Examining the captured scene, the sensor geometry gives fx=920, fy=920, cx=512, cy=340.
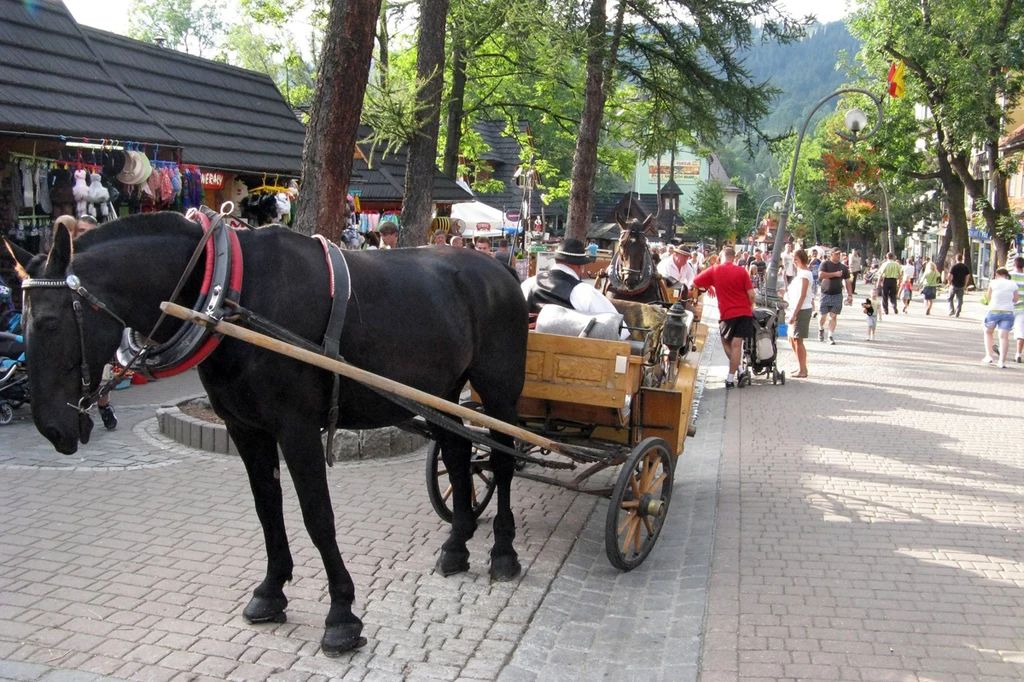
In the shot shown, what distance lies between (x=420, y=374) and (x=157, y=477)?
3449mm

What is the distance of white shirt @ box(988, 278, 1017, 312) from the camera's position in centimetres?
1585

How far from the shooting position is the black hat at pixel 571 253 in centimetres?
715

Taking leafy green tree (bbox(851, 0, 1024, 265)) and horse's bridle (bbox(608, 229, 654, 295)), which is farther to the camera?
leafy green tree (bbox(851, 0, 1024, 265))

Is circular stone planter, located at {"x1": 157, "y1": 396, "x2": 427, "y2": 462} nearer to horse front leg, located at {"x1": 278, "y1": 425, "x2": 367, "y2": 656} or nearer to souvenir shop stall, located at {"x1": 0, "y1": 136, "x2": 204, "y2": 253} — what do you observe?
souvenir shop stall, located at {"x1": 0, "y1": 136, "x2": 204, "y2": 253}

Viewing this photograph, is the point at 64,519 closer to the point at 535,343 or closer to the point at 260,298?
the point at 260,298

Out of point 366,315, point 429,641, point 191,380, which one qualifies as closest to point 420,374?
point 366,315

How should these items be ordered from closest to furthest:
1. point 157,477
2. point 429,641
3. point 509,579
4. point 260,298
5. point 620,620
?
point 260,298
point 429,641
point 620,620
point 509,579
point 157,477

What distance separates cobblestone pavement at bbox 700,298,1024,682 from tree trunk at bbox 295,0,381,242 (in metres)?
4.56

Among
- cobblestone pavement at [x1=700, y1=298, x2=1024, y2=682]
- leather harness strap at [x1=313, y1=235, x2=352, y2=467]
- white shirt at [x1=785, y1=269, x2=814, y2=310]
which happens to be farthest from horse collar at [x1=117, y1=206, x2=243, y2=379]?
white shirt at [x1=785, y1=269, x2=814, y2=310]

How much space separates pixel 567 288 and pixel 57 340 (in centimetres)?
396

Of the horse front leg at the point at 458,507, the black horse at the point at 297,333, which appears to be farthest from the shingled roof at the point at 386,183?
the black horse at the point at 297,333

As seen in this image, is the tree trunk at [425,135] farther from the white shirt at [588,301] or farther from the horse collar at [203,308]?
the horse collar at [203,308]

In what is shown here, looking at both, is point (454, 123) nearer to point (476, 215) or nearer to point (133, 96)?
point (476, 215)

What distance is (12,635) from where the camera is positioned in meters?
4.45
